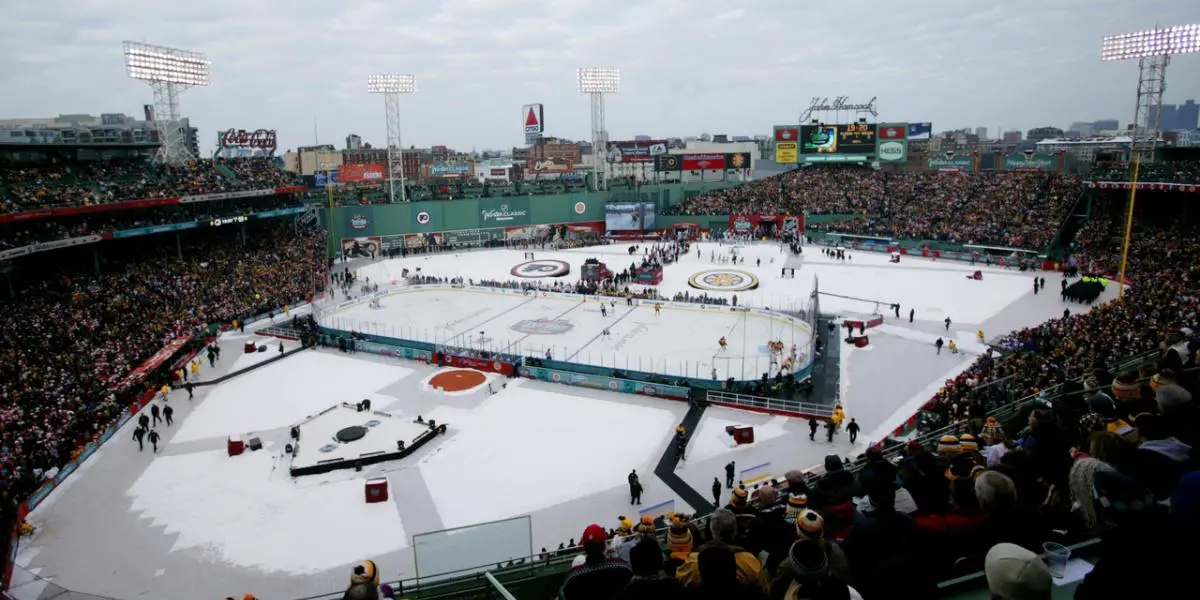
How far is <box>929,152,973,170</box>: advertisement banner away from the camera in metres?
67.1

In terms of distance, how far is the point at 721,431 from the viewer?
22797mm

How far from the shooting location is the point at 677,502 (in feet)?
60.0

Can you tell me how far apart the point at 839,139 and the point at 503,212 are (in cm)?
3513

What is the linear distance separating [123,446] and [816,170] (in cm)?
6672

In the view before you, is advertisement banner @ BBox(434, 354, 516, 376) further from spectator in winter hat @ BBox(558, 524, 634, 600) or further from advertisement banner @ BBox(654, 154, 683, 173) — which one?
advertisement banner @ BBox(654, 154, 683, 173)

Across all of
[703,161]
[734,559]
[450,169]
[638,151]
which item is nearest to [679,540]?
[734,559]

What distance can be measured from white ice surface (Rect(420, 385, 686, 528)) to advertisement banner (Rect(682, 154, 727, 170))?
177ft

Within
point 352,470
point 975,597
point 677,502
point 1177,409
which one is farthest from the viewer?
point 352,470

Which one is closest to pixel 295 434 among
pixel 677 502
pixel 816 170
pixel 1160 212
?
pixel 677 502

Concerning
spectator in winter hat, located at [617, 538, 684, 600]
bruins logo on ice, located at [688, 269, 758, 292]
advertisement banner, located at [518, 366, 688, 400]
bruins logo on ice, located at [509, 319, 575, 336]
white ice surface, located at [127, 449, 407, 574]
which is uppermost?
spectator in winter hat, located at [617, 538, 684, 600]

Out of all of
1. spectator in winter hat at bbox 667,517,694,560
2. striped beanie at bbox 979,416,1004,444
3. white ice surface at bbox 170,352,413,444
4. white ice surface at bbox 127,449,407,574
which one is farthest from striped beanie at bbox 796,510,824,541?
white ice surface at bbox 170,352,413,444

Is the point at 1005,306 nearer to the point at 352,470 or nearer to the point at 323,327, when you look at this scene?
the point at 352,470

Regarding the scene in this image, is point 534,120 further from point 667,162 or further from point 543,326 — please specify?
point 543,326

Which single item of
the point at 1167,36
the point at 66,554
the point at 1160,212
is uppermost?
the point at 1167,36
